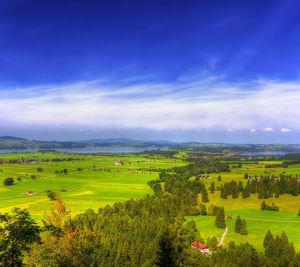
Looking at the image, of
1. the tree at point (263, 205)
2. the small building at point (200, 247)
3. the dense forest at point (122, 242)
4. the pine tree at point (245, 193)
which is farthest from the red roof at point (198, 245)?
the pine tree at point (245, 193)

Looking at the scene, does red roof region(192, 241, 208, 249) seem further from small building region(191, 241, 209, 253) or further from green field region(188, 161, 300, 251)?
green field region(188, 161, 300, 251)

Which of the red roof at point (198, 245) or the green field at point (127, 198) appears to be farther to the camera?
the green field at point (127, 198)

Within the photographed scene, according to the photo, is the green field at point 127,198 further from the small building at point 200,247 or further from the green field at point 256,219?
the small building at point 200,247

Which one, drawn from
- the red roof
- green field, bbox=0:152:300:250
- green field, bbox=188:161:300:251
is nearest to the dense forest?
the red roof

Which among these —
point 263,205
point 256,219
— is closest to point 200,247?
point 256,219

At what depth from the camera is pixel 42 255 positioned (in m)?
15.8

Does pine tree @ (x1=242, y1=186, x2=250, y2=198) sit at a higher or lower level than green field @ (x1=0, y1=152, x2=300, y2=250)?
higher

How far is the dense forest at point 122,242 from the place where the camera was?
14.3 metres

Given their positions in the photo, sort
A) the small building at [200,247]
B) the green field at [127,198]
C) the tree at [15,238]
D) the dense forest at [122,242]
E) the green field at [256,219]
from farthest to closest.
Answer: the green field at [127,198], the green field at [256,219], the small building at [200,247], the dense forest at [122,242], the tree at [15,238]

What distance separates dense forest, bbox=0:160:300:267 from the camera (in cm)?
1434

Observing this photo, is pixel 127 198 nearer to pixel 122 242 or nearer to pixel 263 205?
pixel 122 242

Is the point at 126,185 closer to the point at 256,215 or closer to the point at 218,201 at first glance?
the point at 218,201

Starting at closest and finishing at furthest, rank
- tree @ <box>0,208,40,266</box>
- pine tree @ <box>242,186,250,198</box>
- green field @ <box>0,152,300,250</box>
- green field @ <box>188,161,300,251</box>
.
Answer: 1. tree @ <box>0,208,40,266</box>
2. green field @ <box>188,161,300,251</box>
3. green field @ <box>0,152,300,250</box>
4. pine tree @ <box>242,186,250,198</box>

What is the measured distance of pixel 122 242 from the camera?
4312cm
